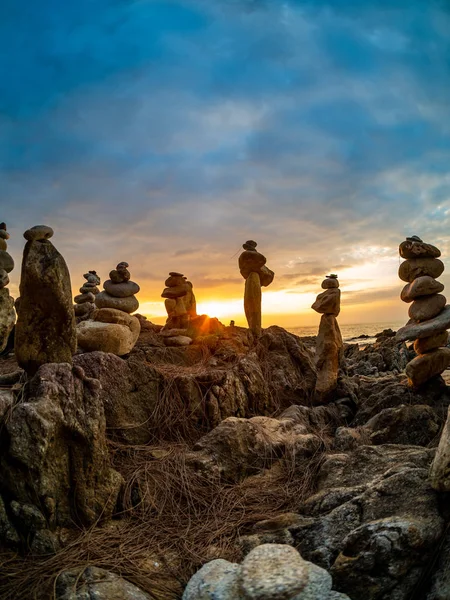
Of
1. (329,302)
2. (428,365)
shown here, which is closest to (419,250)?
(329,302)

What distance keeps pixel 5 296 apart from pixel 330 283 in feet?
31.5

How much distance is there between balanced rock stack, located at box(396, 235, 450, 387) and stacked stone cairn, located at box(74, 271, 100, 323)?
38.2 ft

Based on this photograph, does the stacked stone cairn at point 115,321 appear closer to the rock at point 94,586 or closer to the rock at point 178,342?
the rock at point 178,342

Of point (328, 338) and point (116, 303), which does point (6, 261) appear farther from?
point (328, 338)

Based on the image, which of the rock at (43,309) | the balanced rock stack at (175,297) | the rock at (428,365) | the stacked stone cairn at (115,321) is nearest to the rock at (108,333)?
the stacked stone cairn at (115,321)

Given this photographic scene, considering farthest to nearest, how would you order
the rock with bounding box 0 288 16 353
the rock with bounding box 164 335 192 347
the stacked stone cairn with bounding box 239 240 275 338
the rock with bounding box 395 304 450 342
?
the stacked stone cairn with bounding box 239 240 275 338
the rock with bounding box 164 335 192 347
the rock with bounding box 0 288 16 353
the rock with bounding box 395 304 450 342

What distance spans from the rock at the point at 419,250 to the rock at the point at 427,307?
3.42 ft

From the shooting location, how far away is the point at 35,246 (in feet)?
17.2

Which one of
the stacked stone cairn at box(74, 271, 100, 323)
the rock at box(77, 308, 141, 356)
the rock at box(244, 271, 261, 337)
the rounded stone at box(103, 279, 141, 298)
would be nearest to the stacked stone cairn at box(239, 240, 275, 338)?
the rock at box(244, 271, 261, 337)

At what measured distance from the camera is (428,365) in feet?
31.6

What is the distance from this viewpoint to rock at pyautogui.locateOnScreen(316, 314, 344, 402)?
1087 cm

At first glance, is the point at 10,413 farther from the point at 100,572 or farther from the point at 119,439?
the point at 119,439

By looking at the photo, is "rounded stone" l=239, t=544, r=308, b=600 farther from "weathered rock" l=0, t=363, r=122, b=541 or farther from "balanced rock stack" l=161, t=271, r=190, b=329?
"balanced rock stack" l=161, t=271, r=190, b=329

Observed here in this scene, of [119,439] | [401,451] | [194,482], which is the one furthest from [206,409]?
[401,451]
